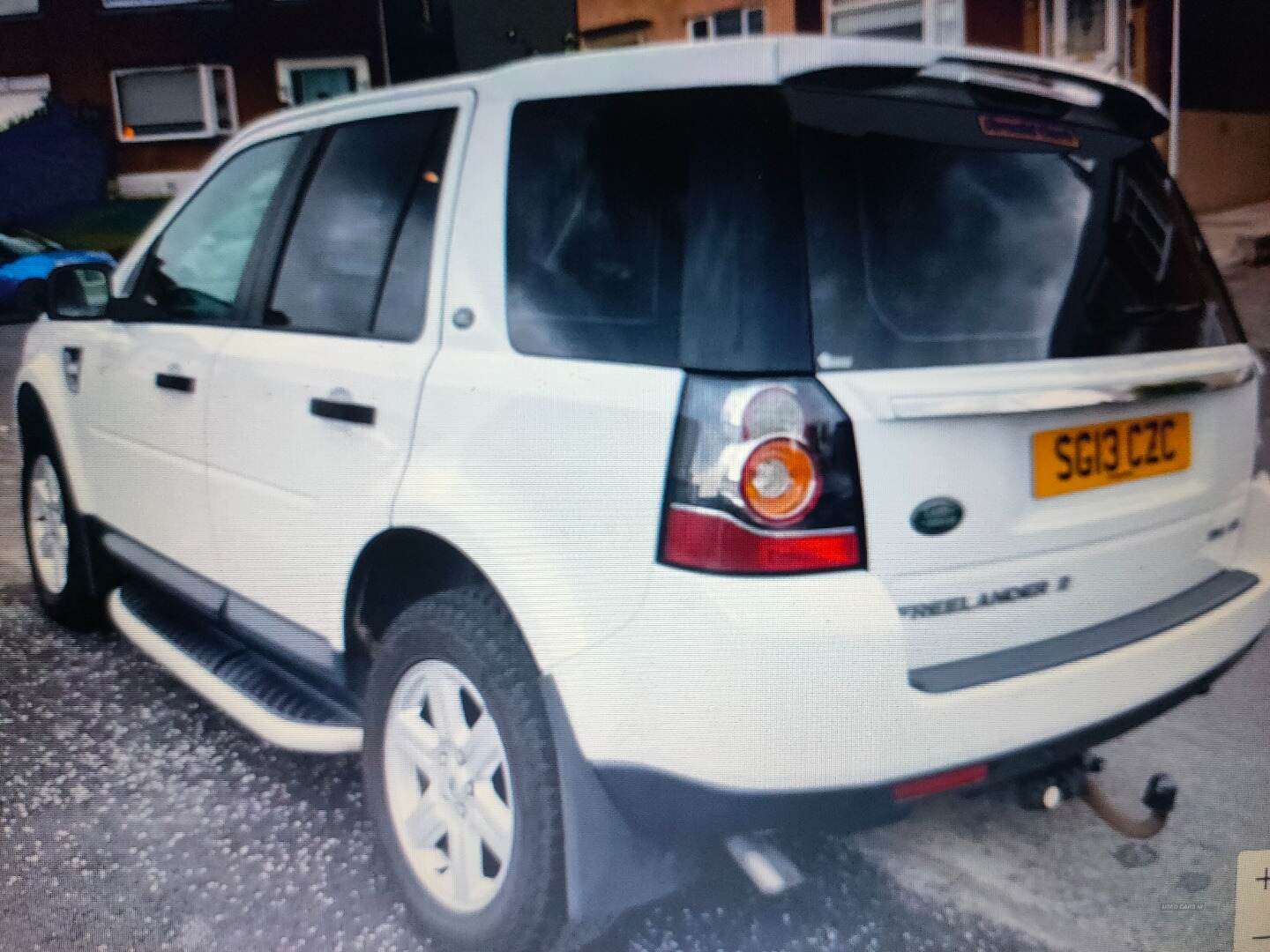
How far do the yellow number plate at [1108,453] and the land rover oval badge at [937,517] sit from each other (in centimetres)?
16

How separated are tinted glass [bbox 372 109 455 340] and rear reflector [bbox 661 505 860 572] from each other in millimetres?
726

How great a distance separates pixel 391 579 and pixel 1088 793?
126 cm

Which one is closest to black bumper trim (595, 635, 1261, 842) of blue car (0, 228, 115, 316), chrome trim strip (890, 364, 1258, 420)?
chrome trim strip (890, 364, 1258, 420)

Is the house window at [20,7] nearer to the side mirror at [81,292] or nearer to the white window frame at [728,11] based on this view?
the side mirror at [81,292]

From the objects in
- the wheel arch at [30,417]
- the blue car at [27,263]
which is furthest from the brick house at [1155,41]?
the wheel arch at [30,417]

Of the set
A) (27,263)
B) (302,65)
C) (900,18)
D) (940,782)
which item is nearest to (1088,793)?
(940,782)

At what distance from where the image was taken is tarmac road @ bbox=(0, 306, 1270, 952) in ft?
6.53

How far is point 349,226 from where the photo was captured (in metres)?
2.23

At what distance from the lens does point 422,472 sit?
1.85 m

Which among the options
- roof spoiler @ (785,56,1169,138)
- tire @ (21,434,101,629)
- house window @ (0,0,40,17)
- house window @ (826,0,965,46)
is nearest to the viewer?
roof spoiler @ (785,56,1169,138)

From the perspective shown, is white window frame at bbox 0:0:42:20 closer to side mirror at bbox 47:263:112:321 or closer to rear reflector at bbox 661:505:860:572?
side mirror at bbox 47:263:112:321

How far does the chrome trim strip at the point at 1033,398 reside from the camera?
1508 millimetres

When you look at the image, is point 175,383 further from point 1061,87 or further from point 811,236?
point 1061,87

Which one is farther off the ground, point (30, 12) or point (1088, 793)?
point (30, 12)
